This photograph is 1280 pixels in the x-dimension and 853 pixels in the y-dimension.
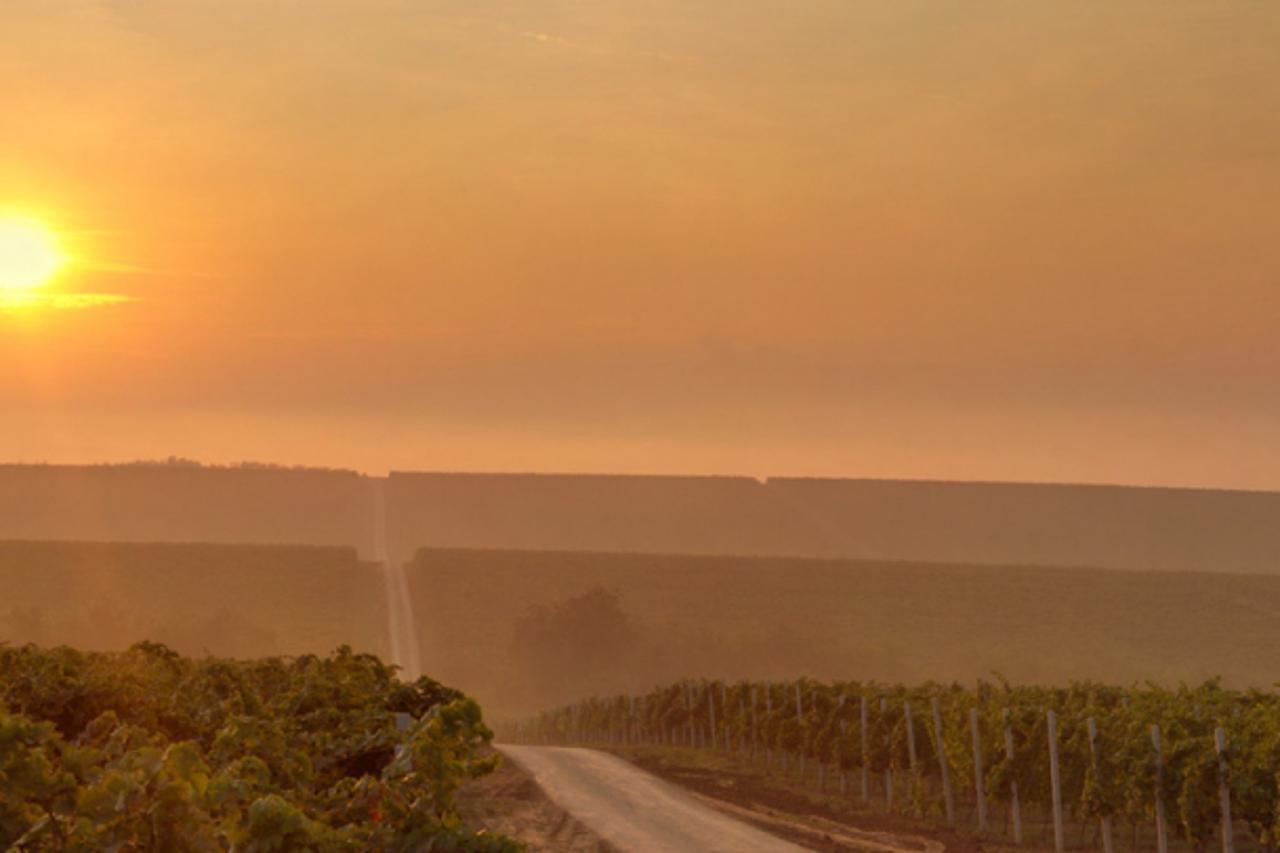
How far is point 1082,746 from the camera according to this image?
33.5m

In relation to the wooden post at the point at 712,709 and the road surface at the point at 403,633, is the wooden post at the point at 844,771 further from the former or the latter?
the road surface at the point at 403,633

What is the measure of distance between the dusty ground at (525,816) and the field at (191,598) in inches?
3773

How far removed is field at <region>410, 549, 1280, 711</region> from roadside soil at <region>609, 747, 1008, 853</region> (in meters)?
82.4

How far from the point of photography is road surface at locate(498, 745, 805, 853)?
33312 millimetres

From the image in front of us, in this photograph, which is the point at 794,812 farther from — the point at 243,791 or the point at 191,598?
the point at 191,598

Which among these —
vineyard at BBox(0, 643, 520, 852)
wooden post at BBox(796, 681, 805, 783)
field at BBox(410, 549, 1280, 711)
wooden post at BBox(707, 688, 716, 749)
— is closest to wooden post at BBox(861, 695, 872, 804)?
wooden post at BBox(796, 681, 805, 783)

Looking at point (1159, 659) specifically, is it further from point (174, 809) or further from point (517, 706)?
point (174, 809)

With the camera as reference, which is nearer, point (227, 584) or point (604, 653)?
point (604, 653)

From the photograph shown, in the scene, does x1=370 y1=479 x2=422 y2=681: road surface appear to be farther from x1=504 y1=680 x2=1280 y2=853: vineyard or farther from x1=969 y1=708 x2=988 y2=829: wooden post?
x1=969 y1=708 x2=988 y2=829: wooden post

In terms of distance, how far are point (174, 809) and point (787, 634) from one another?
461 feet

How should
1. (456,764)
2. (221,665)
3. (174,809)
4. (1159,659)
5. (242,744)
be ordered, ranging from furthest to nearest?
(1159,659) → (221,665) → (242,744) → (456,764) → (174,809)

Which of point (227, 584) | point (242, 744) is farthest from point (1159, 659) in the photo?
point (242, 744)

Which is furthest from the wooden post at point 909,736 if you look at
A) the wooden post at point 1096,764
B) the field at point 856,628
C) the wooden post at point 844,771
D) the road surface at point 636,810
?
the field at point 856,628

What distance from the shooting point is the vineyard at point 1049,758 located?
30.5 metres
